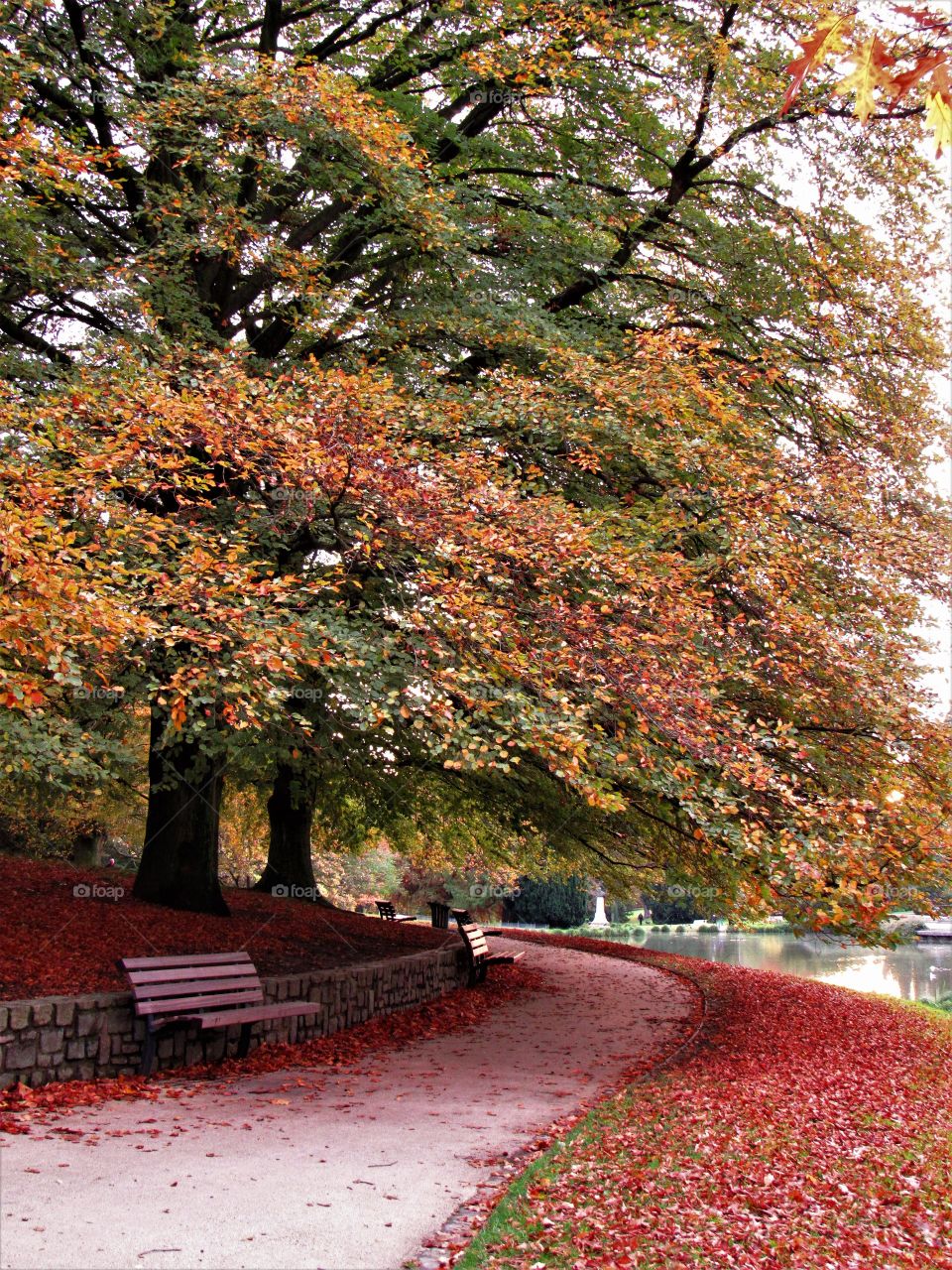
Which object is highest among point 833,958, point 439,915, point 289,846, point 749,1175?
point 289,846

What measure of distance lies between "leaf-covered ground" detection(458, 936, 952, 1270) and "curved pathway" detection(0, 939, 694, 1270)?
0.46 metres

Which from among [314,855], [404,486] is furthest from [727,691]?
[314,855]

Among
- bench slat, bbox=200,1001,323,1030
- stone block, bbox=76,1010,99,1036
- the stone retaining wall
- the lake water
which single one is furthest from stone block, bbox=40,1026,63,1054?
the lake water

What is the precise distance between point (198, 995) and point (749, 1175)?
165 inches

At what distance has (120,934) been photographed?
367 inches

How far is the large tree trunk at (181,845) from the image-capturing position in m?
11.3

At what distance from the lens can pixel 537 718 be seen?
694 cm

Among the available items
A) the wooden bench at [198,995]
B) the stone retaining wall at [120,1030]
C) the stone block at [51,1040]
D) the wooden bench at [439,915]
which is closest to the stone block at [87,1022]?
the stone retaining wall at [120,1030]

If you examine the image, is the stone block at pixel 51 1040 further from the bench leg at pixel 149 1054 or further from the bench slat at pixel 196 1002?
the bench leg at pixel 149 1054

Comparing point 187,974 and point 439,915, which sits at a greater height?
point 187,974

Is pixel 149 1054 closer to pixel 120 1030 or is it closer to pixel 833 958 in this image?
pixel 120 1030

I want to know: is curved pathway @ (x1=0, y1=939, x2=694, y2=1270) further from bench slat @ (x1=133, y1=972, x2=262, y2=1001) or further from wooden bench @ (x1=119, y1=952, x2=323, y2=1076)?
bench slat @ (x1=133, y1=972, x2=262, y2=1001)

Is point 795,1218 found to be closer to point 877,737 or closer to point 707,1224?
point 707,1224

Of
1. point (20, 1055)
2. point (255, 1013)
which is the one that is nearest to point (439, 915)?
point (255, 1013)
